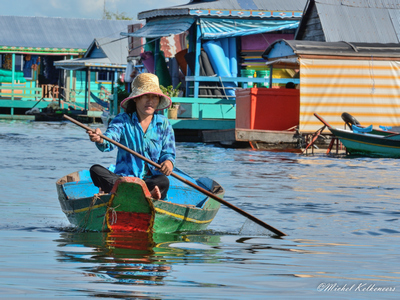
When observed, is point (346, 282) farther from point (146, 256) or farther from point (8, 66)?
point (8, 66)

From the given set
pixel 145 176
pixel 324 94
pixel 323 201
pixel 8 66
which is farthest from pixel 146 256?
pixel 8 66

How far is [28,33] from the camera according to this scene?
38656 millimetres

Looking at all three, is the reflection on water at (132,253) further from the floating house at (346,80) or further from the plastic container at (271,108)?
the plastic container at (271,108)

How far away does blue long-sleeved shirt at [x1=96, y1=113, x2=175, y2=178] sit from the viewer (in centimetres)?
656

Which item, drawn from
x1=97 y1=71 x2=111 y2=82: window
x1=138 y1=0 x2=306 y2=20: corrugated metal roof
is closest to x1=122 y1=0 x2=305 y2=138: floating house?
x1=138 y1=0 x2=306 y2=20: corrugated metal roof

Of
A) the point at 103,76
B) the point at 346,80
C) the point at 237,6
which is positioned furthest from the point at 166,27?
the point at 103,76

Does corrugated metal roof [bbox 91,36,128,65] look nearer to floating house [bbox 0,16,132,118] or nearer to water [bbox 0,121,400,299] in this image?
floating house [bbox 0,16,132,118]

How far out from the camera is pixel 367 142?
1570 cm

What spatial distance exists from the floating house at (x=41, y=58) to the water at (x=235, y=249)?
25469mm

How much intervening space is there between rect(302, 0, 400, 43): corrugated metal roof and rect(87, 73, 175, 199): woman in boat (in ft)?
43.7

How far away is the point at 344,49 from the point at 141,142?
39.6 ft

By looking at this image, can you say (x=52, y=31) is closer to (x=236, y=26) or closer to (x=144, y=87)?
(x=236, y=26)

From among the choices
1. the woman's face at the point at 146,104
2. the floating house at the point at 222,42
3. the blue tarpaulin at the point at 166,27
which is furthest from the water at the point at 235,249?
the blue tarpaulin at the point at 166,27

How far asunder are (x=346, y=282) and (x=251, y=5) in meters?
18.8
